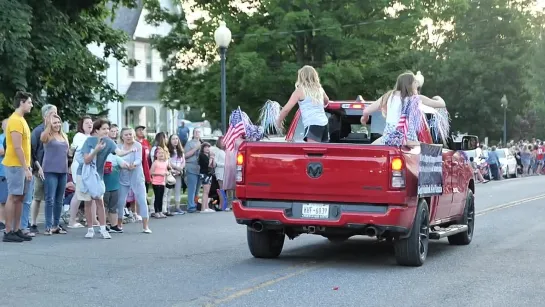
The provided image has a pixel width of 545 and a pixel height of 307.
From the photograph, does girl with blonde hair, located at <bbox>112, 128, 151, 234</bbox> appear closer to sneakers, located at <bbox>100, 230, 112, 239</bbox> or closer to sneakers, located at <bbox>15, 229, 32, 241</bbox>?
sneakers, located at <bbox>100, 230, 112, 239</bbox>

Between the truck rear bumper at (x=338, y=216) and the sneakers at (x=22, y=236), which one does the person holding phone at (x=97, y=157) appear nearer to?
the sneakers at (x=22, y=236)

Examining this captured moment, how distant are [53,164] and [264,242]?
455 cm

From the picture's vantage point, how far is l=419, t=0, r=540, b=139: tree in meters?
69.2

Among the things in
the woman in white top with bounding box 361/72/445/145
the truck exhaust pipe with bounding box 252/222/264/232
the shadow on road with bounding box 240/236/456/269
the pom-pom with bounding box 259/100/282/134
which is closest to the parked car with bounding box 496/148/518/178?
the shadow on road with bounding box 240/236/456/269

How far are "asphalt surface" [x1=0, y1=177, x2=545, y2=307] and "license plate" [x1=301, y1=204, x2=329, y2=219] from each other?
570 mm

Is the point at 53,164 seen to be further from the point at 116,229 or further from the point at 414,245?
the point at 414,245

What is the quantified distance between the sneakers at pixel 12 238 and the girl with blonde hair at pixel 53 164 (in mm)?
1089

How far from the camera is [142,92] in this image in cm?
5666

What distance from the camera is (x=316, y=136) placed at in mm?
12008

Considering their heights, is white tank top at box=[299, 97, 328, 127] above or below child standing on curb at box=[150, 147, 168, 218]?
above

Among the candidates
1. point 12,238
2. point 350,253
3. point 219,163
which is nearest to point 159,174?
point 219,163

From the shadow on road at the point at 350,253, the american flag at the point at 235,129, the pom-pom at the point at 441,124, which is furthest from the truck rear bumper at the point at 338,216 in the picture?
the pom-pom at the point at 441,124

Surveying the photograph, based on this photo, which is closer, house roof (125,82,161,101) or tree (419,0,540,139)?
house roof (125,82,161,101)

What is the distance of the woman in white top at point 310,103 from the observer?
38.6 ft
